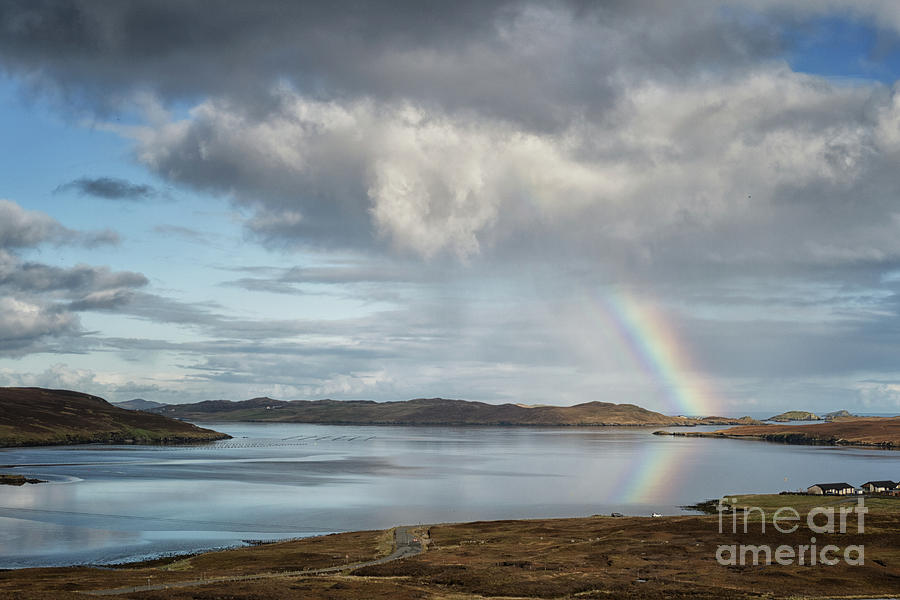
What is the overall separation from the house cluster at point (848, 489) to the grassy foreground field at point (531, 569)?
1456 inches

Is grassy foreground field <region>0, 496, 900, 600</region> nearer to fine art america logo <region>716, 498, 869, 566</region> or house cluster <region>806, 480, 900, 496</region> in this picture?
fine art america logo <region>716, 498, 869, 566</region>

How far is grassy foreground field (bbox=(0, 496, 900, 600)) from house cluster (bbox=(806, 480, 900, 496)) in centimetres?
3699

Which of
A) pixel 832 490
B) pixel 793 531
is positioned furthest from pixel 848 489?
pixel 793 531

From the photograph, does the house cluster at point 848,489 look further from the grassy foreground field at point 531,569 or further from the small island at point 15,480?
the small island at point 15,480

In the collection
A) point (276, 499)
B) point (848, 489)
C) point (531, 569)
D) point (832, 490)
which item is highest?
point (848, 489)

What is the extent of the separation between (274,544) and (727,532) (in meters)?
57.7

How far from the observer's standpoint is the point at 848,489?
5458 inches

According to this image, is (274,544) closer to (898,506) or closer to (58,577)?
(58,577)

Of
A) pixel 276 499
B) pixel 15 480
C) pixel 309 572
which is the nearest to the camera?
pixel 309 572

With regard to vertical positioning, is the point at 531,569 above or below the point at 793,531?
below

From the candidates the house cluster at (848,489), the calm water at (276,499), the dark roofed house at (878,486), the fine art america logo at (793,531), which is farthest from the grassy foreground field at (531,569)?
the dark roofed house at (878,486)

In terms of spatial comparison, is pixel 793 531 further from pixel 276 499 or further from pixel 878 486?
pixel 276 499

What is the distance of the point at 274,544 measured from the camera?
90.8 m

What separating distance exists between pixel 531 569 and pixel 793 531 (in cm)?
3949
